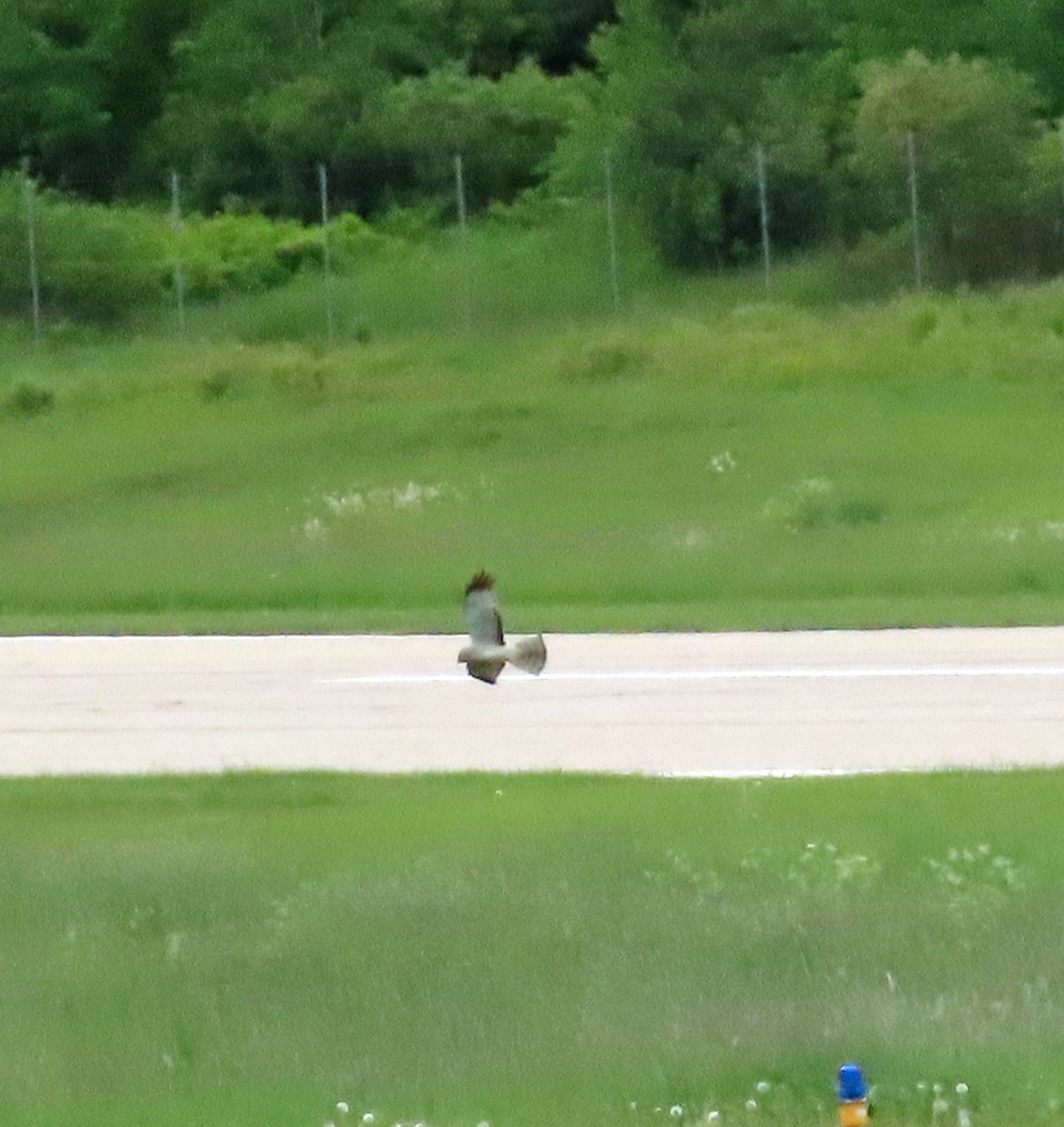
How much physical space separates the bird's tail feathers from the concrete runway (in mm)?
3509

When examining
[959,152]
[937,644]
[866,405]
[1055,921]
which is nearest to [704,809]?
[1055,921]

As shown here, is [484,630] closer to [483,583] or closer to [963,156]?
[483,583]

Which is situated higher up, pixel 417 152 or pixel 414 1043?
pixel 417 152

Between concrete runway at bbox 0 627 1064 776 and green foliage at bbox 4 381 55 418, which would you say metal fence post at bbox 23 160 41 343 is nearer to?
green foliage at bbox 4 381 55 418

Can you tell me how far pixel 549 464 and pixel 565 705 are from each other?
11.2m

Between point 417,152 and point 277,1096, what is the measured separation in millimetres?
37303

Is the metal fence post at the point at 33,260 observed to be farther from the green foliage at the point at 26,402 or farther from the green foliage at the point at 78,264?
the green foliage at the point at 26,402

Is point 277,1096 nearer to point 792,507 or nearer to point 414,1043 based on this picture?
point 414,1043

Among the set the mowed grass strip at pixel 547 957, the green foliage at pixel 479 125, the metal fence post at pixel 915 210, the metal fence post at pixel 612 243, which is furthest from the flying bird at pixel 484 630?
the green foliage at pixel 479 125

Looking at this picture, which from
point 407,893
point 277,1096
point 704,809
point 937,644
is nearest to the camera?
point 277,1096

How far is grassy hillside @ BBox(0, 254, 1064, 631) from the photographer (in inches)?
768

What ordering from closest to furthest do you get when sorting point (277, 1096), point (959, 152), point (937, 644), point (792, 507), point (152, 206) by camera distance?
point (277, 1096) < point (937, 644) < point (792, 507) < point (959, 152) < point (152, 206)

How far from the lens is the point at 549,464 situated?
81.9 ft

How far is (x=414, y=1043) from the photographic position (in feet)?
23.8
